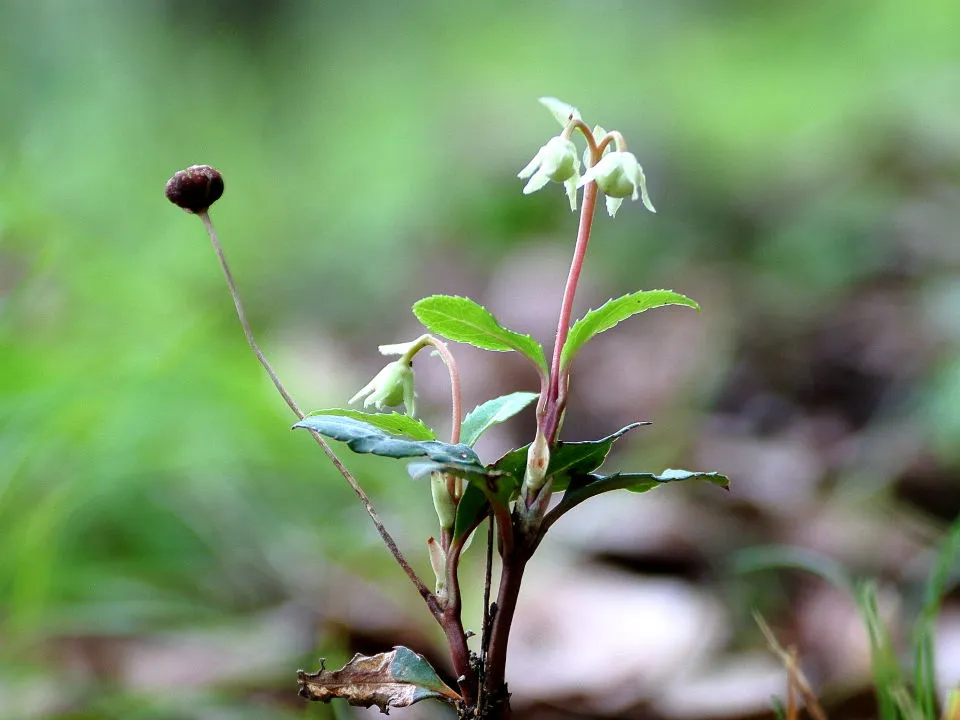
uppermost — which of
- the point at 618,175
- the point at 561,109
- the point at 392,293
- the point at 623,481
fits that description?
the point at 392,293

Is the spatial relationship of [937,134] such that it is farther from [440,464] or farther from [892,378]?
[440,464]

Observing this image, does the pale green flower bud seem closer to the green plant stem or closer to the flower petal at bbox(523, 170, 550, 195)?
the green plant stem

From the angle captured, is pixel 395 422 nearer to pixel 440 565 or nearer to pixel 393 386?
pixel 393 386

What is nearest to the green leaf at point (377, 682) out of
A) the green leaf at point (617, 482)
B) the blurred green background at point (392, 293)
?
the green leaf at point (617, 482)

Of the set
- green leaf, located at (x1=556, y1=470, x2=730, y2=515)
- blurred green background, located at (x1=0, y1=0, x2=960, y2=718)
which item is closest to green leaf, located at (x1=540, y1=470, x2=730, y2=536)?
green leaf, located at (x1=556, y1=470, x2=730, y2=515)

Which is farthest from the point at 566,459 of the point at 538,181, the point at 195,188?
the point at 195,188

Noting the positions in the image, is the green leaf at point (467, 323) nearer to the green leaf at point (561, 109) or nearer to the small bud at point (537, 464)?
the small bud at point (537, 464)
